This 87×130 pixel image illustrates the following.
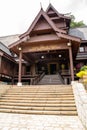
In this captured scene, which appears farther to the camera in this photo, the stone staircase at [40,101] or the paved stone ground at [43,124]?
the stone staircase at [40,101]

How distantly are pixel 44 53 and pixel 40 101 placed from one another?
28.1 ft

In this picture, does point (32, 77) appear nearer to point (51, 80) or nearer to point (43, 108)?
point (51, 80)

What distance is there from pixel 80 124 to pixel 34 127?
1.65m

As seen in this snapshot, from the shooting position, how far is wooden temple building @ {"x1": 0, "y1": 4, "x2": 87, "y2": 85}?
1272 centimetres

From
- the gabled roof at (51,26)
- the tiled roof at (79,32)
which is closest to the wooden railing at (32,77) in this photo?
the gabled roof at (51,26)

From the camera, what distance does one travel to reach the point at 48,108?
7137 millimetres

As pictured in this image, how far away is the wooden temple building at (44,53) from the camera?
41.7 feet

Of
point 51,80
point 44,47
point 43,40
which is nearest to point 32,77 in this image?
point 51,80

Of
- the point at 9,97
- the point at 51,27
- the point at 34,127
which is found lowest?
the point at 34,127

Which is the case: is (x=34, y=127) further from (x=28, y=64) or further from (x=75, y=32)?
(x=75, y=32)

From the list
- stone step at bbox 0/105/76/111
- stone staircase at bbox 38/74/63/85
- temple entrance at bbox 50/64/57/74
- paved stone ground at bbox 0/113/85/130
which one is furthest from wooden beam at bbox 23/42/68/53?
paved stone ground at bbox 0/113/85/130

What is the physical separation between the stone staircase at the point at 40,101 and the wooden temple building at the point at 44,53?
2.68 m

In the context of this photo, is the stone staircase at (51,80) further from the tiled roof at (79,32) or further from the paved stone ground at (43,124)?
the paved stone ground at (43,124)

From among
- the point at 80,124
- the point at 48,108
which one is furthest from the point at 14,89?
the point at 80,124
